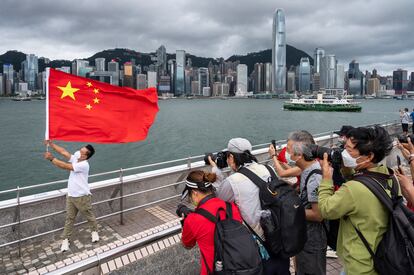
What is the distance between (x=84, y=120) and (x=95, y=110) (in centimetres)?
26

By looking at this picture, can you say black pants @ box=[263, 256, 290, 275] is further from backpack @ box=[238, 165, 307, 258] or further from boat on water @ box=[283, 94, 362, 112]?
boat on water @ box=[283, 94, 362, 112]

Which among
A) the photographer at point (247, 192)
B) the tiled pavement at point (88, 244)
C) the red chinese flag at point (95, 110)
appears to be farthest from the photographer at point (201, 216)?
the red chinese flag at point (95, 110)

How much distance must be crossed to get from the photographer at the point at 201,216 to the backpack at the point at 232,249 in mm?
42

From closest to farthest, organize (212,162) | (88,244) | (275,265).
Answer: (275,265)
(212,162)
(88,244)

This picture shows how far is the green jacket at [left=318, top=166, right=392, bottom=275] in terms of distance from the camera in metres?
2.37

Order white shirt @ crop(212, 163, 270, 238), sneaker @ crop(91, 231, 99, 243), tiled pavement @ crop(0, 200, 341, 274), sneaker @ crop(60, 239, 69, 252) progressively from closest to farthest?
1. white shirt @ crop(212, 163, 270, 238)
2. tiled pavement @ crop(0, 200, 341, 274)
3. sneaker @ crop(60, 239, 69, 252)
4. sneaker @ crop(91, 231, 99, 243)

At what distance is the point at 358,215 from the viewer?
241 centimetres

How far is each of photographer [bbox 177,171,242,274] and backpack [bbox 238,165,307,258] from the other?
0.91 ft

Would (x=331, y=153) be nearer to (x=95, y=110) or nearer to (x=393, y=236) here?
(x=393, y=236)

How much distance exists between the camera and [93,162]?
24.7 m

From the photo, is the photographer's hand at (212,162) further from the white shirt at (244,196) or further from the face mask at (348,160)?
the face mask at (348,160)

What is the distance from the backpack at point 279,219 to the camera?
271 centimetres

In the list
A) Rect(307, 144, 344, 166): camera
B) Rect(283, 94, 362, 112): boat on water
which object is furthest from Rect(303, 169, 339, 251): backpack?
Rect(283, 94, 362, 112): boat on water

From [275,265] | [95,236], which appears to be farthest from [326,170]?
[95,236]
